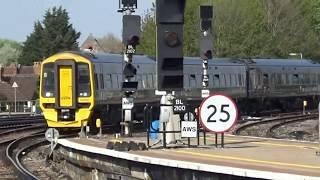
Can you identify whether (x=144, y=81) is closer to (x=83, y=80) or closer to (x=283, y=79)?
(x=83, y=80)

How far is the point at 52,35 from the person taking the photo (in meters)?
109

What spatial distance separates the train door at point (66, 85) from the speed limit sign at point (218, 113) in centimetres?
1254

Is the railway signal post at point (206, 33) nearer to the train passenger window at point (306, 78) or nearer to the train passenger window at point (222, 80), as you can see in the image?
the train passenger window at point (222, 80)

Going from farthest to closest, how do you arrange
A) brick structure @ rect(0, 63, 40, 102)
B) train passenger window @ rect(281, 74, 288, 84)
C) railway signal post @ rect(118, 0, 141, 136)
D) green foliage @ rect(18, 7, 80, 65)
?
green foliage @ rect(18, 7, 80, 65), brick structure @ rect(0, 63, 40, 102), train passenger window @ rect(281, 74, 288, 84), railway signal post @ rect(118, 0, 141, 136)

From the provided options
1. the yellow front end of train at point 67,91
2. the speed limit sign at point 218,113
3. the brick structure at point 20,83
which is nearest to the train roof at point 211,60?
the yellow front end of train at point 67,91

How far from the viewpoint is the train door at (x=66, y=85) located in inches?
1024

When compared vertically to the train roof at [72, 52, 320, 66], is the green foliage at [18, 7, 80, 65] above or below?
above

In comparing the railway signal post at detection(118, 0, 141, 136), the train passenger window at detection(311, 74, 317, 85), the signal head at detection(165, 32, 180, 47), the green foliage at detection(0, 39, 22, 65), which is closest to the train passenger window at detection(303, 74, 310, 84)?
the train passenger window at detection(311, 74, 317, 85)

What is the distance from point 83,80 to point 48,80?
148 cm

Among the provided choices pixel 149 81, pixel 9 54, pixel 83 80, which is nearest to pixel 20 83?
pixel 9 54

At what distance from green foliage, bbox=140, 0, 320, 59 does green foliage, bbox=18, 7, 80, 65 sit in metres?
Result: 44.3

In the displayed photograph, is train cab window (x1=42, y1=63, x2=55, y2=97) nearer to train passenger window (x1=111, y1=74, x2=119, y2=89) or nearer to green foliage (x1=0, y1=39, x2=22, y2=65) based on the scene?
train passenger window (x1=111, y1=74, x2=119, y2=89)

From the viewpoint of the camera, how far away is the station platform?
10.5 meters

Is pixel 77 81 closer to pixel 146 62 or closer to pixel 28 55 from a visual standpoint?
pixel 146 62
